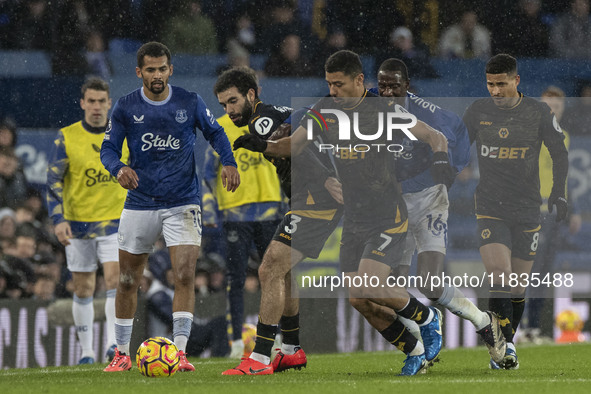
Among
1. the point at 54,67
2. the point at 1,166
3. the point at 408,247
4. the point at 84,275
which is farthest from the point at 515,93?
the point at 54,67

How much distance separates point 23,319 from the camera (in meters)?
8.89

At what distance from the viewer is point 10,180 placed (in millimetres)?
11172

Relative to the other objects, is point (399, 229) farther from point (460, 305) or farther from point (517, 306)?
point (517, 306)

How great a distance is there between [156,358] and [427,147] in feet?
7.99

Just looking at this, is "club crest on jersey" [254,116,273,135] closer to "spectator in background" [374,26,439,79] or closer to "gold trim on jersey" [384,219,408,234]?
"gold trim on jersey" [384,219,408,234]

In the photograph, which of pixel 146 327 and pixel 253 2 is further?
pixel 253 2

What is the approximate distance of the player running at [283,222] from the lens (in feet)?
21.5

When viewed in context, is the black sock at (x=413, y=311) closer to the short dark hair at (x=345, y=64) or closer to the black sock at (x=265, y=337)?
the black sock at (x=265, y=337)

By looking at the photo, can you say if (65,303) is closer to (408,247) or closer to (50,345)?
(50,345)

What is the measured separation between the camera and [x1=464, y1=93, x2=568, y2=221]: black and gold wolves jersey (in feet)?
25.4

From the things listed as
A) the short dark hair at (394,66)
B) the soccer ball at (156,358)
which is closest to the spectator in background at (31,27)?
the short dark hair at (394,66)

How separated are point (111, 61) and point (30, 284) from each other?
428 centimetres

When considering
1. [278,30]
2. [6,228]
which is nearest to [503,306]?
[6,228]

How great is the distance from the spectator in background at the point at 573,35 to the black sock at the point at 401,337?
906 centimetres
